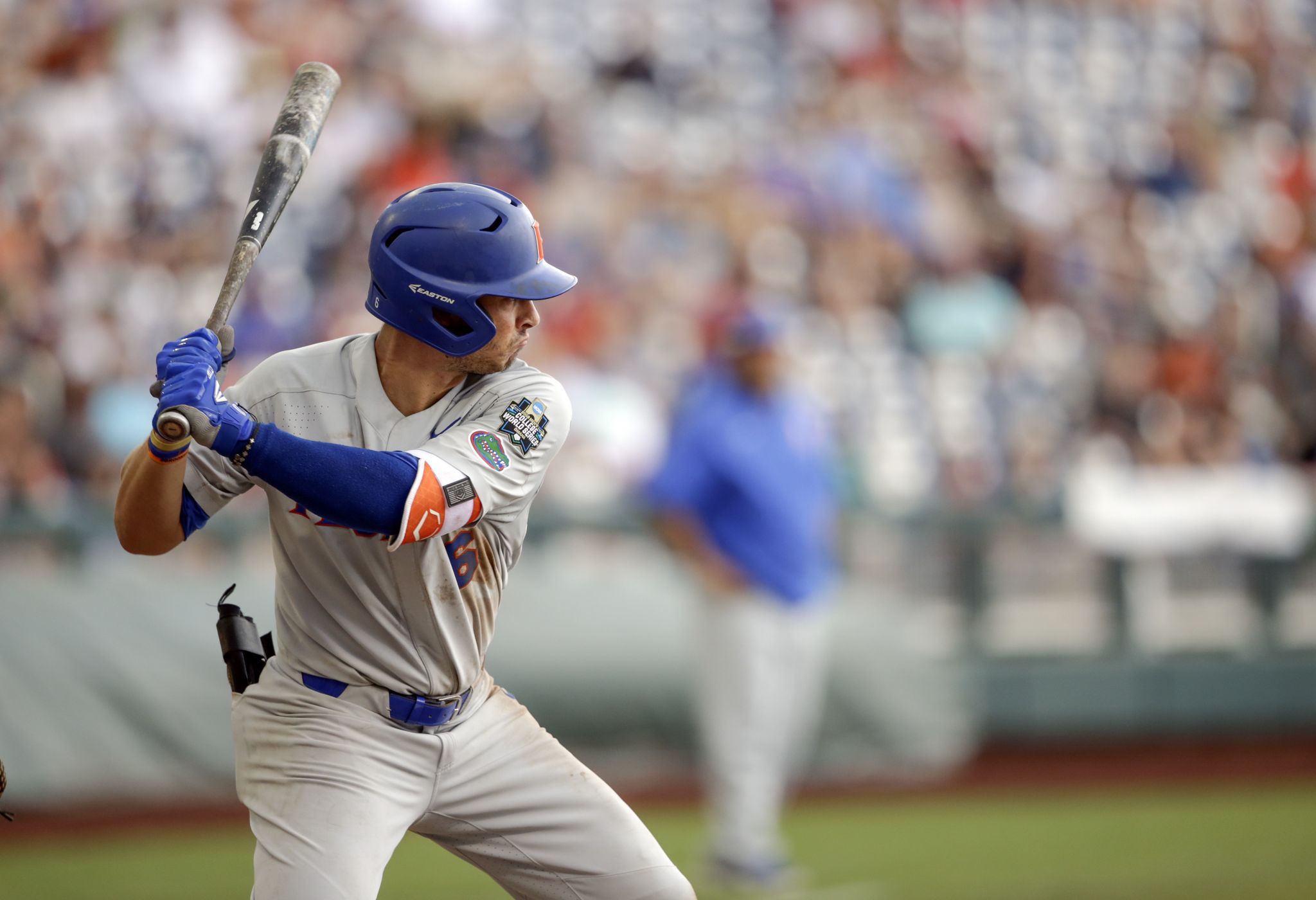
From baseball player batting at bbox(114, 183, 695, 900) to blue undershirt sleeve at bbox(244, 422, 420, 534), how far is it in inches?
2.8

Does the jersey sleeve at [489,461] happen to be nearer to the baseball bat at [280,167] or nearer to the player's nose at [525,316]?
the player's nose at [525,316]

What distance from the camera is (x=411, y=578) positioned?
10.8 feet

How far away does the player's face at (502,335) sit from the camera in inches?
131

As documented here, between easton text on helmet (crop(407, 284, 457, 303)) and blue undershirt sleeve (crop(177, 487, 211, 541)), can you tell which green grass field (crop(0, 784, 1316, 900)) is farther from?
easton text on helmet (crop(407, 284, 457, 303))

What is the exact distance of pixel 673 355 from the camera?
1050cm

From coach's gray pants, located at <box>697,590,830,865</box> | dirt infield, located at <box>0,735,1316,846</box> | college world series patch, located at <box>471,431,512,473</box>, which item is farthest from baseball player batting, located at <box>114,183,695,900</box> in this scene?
dirt infield, located at <box>0,735,1316,846</box>

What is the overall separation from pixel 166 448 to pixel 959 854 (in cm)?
486

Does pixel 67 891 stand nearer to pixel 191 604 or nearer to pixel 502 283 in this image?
pixel 191 604

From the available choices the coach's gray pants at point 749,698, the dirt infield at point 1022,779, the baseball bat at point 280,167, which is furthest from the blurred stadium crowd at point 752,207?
the baseball bat at point 280,167

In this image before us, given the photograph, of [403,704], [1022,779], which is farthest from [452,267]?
[1022,779]

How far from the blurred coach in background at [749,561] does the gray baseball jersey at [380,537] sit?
3296 mm

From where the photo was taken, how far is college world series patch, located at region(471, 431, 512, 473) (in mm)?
3195

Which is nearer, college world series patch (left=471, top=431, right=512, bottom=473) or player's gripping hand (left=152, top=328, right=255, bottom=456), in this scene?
player's gripping hand (left=152, top=328, right=255, bottom=456)

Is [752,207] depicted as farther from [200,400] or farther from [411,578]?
[200,400]
